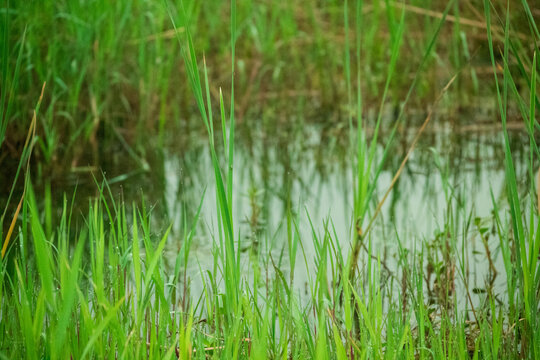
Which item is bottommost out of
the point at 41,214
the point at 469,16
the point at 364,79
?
the point at 41,214

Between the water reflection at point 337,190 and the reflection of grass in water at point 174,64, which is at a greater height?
the reflection of grass in water at point 174,64

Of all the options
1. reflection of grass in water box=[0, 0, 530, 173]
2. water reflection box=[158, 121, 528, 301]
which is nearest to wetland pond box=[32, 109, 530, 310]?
water reflection box=[158, 121, 528, 301]

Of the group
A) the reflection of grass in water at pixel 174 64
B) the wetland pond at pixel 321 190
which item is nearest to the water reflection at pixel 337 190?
the wetland pond at pixel 321 190

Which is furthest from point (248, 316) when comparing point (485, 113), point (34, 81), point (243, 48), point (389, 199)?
point (243, 48)

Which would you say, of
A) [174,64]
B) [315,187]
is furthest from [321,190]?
[174,64]

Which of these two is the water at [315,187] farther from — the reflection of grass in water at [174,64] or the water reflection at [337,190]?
the reflection of grass in water at [174,64]

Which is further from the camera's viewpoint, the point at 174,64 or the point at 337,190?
the point at 174,64

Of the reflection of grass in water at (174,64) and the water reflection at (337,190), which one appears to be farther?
the reflection of grass in water at (174,64)

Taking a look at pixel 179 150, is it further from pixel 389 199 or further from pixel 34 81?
pixel 389 199

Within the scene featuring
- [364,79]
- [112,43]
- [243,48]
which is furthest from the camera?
[243,48]

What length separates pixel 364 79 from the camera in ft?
12.8

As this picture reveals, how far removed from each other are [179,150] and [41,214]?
856 mm

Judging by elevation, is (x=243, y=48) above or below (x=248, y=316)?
above

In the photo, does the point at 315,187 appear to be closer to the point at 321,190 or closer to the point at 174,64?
the point at 321,190
